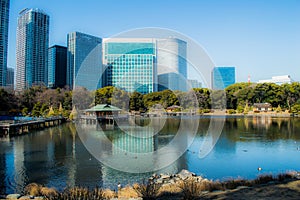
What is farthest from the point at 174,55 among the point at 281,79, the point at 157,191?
the point at 281,79

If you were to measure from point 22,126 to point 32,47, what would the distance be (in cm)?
6597

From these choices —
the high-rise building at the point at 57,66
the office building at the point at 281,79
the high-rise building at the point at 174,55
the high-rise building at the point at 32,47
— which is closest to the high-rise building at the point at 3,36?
the high-rise building at the point at 32,47

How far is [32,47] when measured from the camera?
82875 millimetres

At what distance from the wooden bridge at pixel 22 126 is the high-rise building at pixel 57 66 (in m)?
54.6

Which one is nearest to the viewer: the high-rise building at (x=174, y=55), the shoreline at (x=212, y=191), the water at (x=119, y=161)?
the shoreline at (x=212, y=191)

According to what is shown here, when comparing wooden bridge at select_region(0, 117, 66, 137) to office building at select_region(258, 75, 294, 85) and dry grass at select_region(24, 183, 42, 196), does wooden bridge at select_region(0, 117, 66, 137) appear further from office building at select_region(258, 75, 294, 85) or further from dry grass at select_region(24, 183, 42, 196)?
office building at select_region(258, 75, 294, 85)

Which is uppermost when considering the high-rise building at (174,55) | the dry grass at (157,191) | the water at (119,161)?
the high-rise building at (174,55)

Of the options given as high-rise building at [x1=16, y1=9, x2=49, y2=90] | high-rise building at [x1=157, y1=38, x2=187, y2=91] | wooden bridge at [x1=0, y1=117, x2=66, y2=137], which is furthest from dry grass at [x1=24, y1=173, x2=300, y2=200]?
high-rise building at [x1=16, y1=9, x2=49, y2=90]

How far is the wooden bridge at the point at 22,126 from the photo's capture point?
74.1ft

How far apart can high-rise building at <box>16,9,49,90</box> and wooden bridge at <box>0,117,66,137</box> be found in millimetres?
52250

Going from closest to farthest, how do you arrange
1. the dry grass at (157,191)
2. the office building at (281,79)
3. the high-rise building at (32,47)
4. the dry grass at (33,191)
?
the dry grass at (157,191)
the dry grass at (33,191)
the high-rise building at (32,47)
the office building at (281,79)

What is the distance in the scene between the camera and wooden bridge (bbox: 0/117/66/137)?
2258 centimetres

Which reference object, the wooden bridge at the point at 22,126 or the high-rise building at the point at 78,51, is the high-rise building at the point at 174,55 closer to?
the wooden bridge at the point at 22,126

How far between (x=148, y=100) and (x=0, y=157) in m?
38.0
